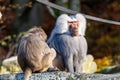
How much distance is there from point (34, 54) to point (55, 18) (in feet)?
26.1

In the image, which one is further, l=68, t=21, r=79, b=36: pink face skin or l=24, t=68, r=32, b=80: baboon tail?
l=68, t=21, r=79, b=36: pink face skin

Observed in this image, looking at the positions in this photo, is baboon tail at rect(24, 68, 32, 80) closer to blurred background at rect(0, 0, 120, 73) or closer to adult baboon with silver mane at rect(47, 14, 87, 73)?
adult baboon with silver mane at rect(47, 14, 87, 73)

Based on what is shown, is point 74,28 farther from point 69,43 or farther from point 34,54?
point 34,54

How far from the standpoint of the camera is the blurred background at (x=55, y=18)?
54.2 feet

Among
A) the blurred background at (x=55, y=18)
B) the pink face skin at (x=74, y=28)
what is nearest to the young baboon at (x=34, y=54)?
the pink face skin at (x=74, y=28)

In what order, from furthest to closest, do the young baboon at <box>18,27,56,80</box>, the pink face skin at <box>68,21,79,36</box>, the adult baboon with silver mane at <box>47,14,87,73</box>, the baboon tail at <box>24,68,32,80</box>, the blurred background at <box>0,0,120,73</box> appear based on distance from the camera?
1. the blurred background at <box>0,0,120,73</box>
2. the adult baboon with silver mane at <box>47,14,87,73</box>
3. the pink face skin at <box>68,21,79,36</box>
4. the young baboon at <box>18,27,56,80</box>
5. the baboon tail at <box>24,68,32,80</box>

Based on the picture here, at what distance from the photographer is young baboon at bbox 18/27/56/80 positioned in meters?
8.70

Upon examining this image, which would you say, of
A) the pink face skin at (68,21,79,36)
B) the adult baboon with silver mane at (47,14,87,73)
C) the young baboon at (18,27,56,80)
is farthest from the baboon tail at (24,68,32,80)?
the pink face skin at (68,21,79,36)

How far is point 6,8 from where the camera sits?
1664 centimetres

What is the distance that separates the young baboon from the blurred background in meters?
6.85

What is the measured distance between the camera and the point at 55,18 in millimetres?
16609

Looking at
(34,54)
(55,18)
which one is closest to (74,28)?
(34,54)

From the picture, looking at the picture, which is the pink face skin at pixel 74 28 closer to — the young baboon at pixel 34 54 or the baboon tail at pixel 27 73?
the young baboon at pixel 34 54

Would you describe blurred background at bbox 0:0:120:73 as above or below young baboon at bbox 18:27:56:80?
above
